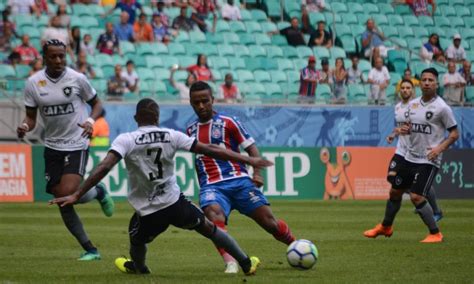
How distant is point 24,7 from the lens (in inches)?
1129

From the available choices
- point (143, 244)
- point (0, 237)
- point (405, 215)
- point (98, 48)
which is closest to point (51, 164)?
point (143, 244)

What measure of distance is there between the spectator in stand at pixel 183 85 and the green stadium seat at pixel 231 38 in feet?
10.9

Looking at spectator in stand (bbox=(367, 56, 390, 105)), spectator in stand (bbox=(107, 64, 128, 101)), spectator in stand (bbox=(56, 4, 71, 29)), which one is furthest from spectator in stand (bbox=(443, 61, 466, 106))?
spectator in stand (bbox=(56, 4, 71, 29))

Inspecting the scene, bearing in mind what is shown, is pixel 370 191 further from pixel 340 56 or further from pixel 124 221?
pixel 124 221

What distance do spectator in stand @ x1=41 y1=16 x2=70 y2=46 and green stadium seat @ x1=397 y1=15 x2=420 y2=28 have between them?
44.6 ft

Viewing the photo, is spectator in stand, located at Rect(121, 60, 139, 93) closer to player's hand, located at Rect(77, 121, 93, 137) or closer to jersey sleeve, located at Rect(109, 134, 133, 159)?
player's hand, located at Rect(77, 121, 93, 137)

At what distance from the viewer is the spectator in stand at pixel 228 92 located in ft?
93.2

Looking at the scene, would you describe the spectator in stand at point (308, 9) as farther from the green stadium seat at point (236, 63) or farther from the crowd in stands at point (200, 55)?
the green stadium seat at point (236, 63)

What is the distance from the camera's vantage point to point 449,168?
94.2 ft

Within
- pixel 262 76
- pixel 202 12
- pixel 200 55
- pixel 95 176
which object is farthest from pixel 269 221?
pixel 202 12

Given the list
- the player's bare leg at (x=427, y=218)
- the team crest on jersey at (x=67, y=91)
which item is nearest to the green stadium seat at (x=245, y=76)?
the player's bare leg at (x=427, y=218)

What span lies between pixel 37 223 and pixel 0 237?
325 centimetres

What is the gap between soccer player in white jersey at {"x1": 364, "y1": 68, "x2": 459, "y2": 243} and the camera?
15766mm

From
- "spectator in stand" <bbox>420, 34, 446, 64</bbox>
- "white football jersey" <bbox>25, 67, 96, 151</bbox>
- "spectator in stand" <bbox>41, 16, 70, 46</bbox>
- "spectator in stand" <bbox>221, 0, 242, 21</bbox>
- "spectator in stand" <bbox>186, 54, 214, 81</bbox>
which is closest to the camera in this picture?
"white football jersey" <bbox>25, 67, 96, 151</bbox>
